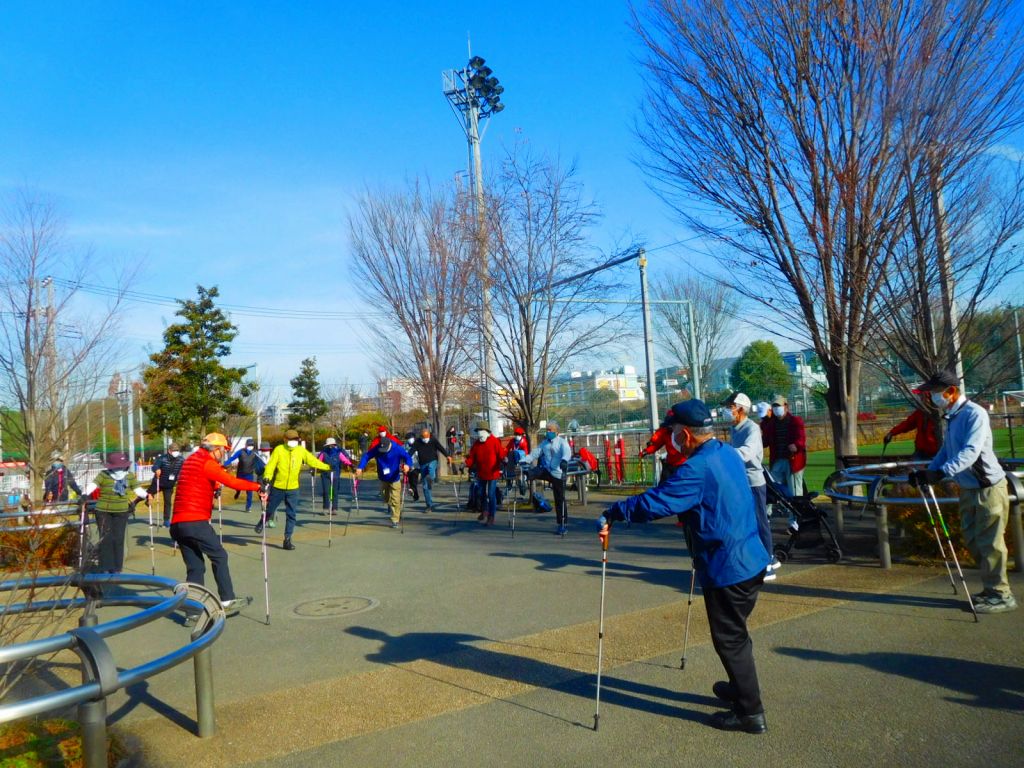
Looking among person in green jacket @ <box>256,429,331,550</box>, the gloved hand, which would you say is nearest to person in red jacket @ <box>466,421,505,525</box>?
person in green jacket @ <box>256,429,331,550</box>

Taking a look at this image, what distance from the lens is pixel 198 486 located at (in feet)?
30.5

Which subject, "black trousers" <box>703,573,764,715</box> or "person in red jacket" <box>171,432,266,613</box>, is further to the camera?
"person in red jacket" <box>171,432,266,613</box>

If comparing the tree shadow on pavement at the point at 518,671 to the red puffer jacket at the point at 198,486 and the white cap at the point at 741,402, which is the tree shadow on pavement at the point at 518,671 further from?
the white cap at the point at 741,402

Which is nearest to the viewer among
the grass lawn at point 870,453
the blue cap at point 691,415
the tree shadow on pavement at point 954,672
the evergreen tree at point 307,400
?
the tree shadow on pavement at point 954,672

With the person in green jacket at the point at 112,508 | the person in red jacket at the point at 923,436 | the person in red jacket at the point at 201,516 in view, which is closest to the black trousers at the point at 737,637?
the person in red jacket at the point at 201,516

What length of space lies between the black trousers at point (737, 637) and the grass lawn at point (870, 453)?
1659 cm

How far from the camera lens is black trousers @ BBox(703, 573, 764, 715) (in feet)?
16.0

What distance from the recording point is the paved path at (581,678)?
4793 mm

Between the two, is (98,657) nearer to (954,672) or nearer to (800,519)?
(954,672)

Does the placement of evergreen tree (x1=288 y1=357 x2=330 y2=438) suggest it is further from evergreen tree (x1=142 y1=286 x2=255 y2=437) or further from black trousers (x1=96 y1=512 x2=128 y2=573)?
black trousers (x1=96 y1=512 x2=128 y2=573)

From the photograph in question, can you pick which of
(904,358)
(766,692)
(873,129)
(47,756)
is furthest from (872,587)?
(47,756)

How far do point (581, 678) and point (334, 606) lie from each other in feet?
13.5

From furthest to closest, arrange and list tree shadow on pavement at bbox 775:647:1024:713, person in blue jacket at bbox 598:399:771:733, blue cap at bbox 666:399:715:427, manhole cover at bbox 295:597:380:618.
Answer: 1. manhole cover at bbox 295:597:380:618
2. blue cap at bbox 666:399:715:427
3. tree shadow on pavement at bbox 775:647:1024:713
4. person in blue jacket at bbox 598:399:771:733

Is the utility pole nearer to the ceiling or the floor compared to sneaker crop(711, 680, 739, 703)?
nearer to the ceiling
